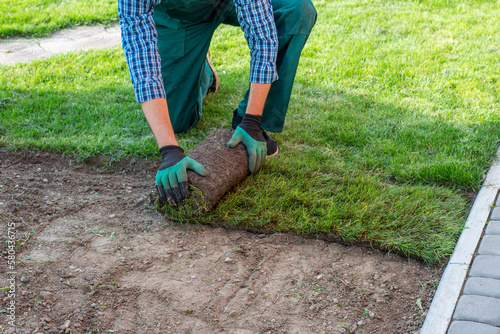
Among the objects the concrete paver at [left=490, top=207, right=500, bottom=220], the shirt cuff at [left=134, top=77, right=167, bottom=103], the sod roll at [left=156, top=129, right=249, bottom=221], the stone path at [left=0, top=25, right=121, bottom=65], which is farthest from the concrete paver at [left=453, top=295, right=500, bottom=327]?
the stone path at [left=0, top=25, right=121, bottom=65]

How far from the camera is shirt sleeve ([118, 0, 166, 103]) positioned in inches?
105

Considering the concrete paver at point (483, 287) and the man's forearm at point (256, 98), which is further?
the man's forearm at point (256, 98)

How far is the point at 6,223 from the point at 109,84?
2306mm

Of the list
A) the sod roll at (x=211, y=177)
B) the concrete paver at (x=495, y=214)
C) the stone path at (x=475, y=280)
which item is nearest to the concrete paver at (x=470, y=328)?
the stone path at (x=475, y=280)

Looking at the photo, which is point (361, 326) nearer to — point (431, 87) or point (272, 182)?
point (272, 182)

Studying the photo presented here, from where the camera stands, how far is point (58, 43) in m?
5.83

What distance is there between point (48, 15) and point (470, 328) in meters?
6.56

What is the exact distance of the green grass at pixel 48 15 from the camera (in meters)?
6.09

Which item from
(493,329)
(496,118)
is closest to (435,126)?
(496,118)

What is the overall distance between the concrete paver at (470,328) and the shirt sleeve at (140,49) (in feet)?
6.26

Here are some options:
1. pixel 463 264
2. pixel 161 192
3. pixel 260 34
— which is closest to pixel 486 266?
pixel 463 264

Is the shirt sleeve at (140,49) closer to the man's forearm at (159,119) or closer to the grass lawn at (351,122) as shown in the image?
the man's forearm at (159,119)

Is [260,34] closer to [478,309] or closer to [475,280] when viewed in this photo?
[475,280]

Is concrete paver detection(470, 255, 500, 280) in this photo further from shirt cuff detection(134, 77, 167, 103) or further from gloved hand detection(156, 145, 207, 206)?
shirt cuff detection(134, 77, 167, 103)
